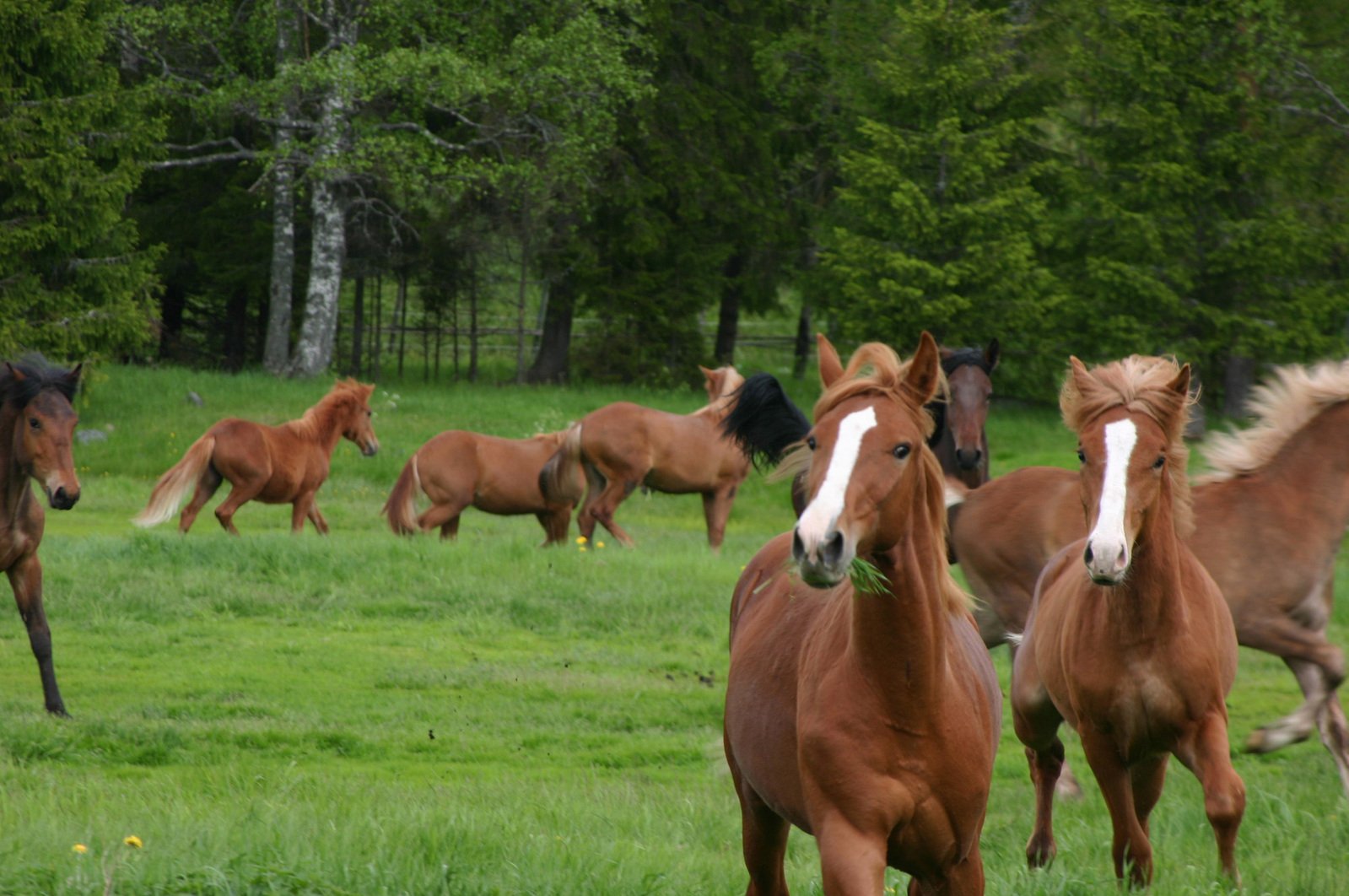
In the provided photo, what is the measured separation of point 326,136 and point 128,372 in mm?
5629

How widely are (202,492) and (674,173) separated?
64.6 ft

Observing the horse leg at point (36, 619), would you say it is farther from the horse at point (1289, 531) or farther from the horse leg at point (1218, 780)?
the horse at point (1289, 531)

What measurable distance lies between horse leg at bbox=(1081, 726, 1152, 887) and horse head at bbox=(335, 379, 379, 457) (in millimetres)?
12998

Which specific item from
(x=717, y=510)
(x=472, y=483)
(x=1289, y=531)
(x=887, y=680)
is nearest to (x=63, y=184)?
(x=472, y=483)

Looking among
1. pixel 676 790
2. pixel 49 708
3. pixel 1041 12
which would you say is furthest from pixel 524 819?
pixel 1041 12

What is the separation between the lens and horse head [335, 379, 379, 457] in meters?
17.6

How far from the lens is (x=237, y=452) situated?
16062 millimetres

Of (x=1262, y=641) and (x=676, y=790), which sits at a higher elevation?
(x=1262, y=641)

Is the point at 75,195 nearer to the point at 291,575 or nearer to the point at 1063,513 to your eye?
the point at 291,575

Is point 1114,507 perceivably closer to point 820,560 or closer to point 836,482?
point 836,482

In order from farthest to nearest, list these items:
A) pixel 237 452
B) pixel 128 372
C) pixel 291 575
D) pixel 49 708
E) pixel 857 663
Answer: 1. pixel 128 372
2. pixel 237 452
3. pixel 291 575
4. pixel 49 708
5. pixel 857 663

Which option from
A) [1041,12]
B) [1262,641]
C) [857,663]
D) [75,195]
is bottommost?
[1262,641]

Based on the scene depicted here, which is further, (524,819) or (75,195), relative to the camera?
(75,195)

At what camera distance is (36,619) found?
8.83m
